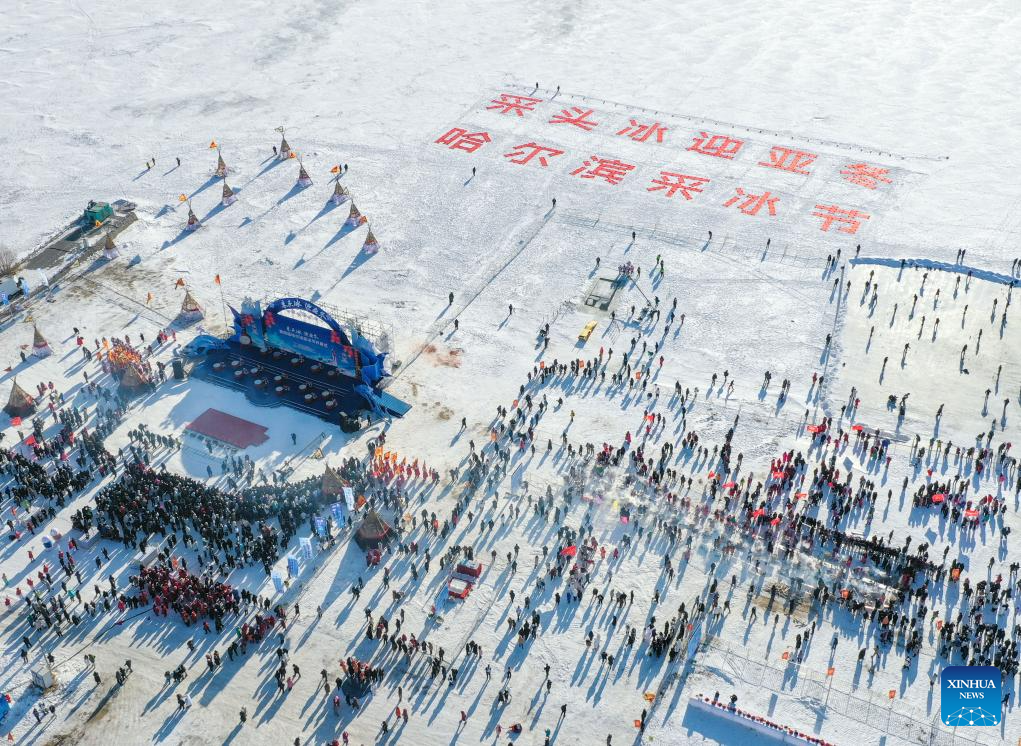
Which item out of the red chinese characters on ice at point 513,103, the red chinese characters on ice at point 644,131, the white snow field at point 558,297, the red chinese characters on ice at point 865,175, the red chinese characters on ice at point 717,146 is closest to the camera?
the white snow field at point 558,297

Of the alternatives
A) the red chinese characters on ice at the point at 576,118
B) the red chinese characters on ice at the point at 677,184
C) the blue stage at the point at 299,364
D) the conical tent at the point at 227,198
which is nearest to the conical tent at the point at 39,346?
the blue stage at the point at 299,364

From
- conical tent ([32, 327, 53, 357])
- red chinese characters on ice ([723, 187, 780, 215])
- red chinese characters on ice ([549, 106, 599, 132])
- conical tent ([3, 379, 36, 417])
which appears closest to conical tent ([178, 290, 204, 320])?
conical tent ([32, 327, 53, 357])

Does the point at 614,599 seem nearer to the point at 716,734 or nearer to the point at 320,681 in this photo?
the point at 716,734

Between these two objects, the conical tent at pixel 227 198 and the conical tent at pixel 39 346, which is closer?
the conical tent at pixel 39 346

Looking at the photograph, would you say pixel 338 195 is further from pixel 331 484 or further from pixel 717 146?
pixel 331 484

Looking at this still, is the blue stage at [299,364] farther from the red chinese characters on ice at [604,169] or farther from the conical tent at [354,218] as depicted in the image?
the red chinese characters on ice at [604,169]

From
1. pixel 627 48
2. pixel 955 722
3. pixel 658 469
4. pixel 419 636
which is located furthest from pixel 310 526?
pixel 627 48
